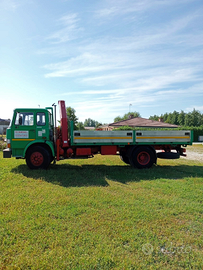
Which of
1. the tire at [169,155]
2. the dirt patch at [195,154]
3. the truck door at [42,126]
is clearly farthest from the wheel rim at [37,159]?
the dirt patch at [195,154]

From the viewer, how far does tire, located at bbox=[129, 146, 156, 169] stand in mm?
9098

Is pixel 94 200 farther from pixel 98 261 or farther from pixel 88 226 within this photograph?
pixel 98 261

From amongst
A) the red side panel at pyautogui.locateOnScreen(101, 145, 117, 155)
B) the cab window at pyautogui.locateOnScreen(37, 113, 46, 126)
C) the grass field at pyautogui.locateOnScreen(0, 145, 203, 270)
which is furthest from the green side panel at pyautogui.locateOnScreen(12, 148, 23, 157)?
the red side panel at pyautogui.locateOnScreen(101, 145, 117, 155)

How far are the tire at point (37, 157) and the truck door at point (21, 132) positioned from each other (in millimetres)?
345

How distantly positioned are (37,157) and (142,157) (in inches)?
181

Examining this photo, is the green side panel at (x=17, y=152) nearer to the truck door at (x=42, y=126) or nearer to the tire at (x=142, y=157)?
the truck door at (x=42, y=126)

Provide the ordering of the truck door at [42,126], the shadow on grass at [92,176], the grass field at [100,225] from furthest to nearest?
the truck door at [42,126], the shadow on grass at [92,176], the grass field at [100,225]

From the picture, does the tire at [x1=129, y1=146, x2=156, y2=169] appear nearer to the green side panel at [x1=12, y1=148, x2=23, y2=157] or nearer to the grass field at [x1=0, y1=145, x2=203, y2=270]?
the grass field at [x1=0, y1=145, x2=203, y2=270]

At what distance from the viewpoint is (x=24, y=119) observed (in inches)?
327

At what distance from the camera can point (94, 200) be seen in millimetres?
5059

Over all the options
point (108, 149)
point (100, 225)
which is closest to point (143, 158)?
point (108, 149)

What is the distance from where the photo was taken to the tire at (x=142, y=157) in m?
9.10

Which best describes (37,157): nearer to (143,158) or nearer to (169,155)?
(143,158)

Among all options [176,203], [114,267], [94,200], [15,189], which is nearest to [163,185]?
[176,203]
